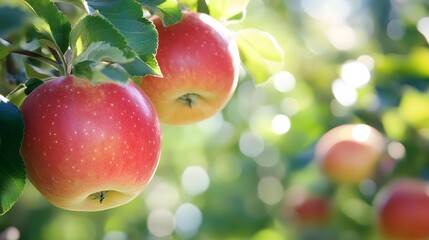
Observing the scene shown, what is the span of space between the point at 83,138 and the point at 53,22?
16cm

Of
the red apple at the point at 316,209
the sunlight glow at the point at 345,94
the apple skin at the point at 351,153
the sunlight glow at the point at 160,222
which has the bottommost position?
the sunlight glow at the point at 160,222

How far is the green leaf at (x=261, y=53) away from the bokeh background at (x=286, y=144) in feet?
3.67

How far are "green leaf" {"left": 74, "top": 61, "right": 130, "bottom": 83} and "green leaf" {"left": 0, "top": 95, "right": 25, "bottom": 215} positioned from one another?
14cm

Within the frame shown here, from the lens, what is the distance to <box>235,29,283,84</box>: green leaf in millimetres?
1217

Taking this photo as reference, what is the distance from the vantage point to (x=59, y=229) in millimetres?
2734

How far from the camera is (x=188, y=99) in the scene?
3.84ft

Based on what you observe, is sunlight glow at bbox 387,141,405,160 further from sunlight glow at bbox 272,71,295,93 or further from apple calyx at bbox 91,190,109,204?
apple calyx at bbox 91,190,109,204

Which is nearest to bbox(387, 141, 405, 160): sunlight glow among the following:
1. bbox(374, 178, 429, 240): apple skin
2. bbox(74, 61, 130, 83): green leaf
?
bbox(374, 178, 429, 240): apple skin

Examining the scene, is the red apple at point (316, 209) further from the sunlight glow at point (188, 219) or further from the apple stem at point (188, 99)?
the apple stem at point (188, 99)

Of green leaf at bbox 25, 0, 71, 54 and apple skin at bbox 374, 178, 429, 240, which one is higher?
green leaf at bbox 25, 0, 71, 54

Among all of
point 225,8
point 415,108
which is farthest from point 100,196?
point 415,108

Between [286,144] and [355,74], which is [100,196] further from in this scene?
[286,144]

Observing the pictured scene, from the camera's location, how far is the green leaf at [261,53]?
122 centimetres

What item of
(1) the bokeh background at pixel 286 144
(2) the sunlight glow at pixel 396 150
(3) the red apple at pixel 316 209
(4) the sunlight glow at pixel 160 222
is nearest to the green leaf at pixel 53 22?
(1) the bokeh background at pixel 286 144
